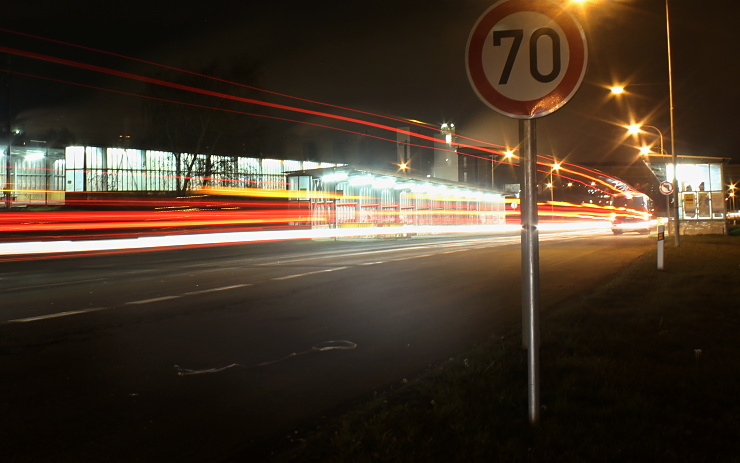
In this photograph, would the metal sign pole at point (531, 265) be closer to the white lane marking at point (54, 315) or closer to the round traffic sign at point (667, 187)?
the white lane marking at point (54, 315)

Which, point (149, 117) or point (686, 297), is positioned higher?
point (149, 117)

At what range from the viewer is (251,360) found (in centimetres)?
627

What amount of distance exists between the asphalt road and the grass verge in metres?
0.64

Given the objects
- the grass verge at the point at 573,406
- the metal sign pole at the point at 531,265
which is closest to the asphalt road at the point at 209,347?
the grass verge at the point at 573,406

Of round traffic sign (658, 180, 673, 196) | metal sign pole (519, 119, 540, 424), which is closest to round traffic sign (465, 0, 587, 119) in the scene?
metal sign pole (519, 119, 540, 424)

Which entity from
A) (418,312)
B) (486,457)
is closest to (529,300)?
(486,457)

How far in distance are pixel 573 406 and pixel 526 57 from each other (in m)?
2.35

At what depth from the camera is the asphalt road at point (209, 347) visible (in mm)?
4238

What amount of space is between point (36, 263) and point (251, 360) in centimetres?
1608

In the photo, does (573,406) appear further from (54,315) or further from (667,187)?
(667,187)

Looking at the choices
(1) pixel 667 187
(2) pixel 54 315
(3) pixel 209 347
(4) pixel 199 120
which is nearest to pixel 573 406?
(3) pixel 209 347

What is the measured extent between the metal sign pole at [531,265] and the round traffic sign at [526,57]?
0.31 metres

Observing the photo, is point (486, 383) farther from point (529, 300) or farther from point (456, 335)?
point (456, 335)

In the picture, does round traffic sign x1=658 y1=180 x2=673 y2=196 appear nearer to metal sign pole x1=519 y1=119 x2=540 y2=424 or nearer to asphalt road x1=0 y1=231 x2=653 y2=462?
asphalt road x1=0 y1=231 x2=653 y2=462
